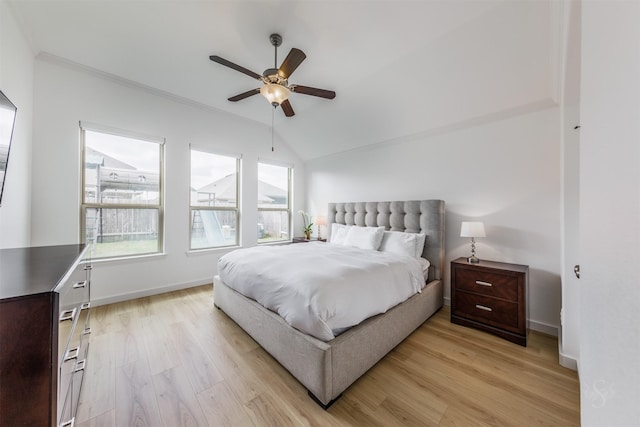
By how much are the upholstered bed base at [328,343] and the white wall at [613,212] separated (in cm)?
120

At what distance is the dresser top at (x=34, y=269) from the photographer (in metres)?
0.92

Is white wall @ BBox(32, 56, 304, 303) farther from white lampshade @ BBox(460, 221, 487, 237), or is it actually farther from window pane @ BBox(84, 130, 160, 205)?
white lampshade @ BBox(460, 221, 487, 237)

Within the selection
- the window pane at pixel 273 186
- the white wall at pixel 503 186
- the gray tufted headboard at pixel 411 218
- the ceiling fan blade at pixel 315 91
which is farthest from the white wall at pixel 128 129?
the white wall at pixel 503 186

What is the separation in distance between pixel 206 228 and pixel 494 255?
420cm

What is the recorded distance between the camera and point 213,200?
4.09 m

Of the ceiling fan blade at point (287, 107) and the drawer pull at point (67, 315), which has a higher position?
the ceiling fan blade at point (287, 107)

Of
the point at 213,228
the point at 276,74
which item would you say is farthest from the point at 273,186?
the point at 276,74

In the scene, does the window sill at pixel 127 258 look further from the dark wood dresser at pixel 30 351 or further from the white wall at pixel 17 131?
the dark wood dresser at pixel 30 351

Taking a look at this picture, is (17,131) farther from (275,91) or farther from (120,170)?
(275,91)

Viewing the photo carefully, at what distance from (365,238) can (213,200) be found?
2.68 metres

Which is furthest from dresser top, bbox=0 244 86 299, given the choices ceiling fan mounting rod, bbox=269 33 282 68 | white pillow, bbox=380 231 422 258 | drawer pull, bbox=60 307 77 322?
white pillow, bbox=380 231 422 258

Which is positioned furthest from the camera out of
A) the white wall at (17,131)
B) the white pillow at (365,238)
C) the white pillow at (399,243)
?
the white pillow at (365,238)

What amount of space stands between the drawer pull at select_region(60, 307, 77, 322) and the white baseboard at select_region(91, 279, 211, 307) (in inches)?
87.8

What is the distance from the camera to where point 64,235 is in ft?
9.09
